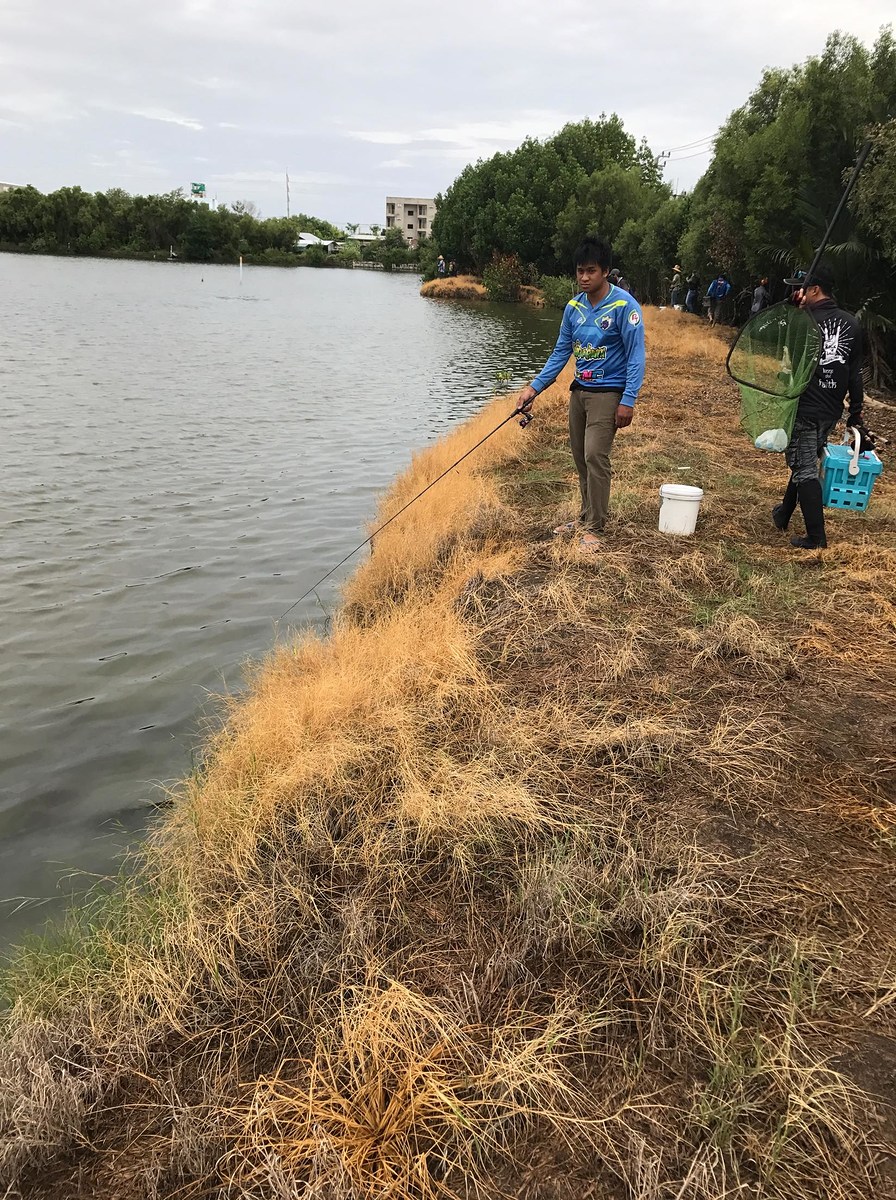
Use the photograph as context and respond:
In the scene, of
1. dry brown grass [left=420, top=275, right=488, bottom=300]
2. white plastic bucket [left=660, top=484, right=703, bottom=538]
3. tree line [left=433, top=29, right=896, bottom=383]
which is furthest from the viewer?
dry brown grass [left=420, top=275, right=488, bottom=300]

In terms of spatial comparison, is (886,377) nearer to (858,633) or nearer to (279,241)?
(858,633)

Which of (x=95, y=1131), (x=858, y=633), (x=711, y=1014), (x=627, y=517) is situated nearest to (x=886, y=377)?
(x=627, y=517)

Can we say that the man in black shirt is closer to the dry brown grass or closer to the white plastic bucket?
the white plastic bucket

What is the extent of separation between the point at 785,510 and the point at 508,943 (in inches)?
200

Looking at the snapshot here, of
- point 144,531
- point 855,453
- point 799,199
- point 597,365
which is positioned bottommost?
point 144,531

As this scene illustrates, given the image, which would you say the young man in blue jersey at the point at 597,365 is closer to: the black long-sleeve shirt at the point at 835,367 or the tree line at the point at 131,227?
the black long-sleeve shirt at the point at 835,367

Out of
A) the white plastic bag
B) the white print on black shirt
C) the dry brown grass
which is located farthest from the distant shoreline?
the white print on black shirt

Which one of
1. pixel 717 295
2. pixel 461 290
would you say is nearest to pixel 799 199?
pixel 717 295

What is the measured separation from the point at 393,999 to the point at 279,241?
117m

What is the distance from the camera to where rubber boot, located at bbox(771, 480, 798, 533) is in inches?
249

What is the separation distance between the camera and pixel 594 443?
5.75 meters

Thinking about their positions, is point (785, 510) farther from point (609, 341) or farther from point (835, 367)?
point (609, 341)

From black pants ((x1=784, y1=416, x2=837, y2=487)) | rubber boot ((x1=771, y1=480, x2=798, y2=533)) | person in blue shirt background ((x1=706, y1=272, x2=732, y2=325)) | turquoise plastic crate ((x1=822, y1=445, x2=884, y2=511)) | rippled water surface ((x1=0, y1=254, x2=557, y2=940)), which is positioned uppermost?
person in blue shirt background ((x1=706, y1=272, x2=732, y2=325))

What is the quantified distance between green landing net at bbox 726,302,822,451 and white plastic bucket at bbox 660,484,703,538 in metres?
0.64
